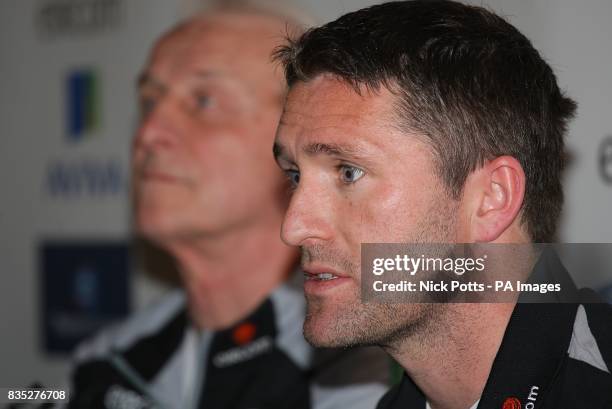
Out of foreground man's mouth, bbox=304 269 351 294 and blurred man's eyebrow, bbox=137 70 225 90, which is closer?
foreground man's mouth, bbox=304 269 351 294

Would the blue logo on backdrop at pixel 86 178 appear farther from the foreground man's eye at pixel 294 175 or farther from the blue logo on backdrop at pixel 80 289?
the foreground man's eye at pixel 294 175

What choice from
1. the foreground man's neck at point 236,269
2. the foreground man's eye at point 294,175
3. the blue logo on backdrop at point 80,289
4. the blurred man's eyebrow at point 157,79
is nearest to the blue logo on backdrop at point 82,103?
the blue logo on backdrop at point 80,289

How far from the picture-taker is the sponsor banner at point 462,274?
85 centimetres

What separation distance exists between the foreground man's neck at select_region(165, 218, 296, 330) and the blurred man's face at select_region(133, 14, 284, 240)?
0.14 feet

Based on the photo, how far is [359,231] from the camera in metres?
0.85

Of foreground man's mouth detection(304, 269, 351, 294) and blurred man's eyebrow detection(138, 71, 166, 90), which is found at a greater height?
blurred man's eyebrow detection(138, 71, 166, 90)

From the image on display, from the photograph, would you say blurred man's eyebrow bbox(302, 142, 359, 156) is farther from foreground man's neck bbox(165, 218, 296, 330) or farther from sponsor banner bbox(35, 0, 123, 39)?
sponsor banner bbox(35, 0, 123, 39)

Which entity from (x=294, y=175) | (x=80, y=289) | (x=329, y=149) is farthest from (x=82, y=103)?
(x=329, y=149)

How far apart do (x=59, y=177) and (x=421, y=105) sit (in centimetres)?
142

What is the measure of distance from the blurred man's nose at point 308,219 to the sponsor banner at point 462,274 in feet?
0.16

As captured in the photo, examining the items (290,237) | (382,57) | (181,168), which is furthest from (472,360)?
(181,168)

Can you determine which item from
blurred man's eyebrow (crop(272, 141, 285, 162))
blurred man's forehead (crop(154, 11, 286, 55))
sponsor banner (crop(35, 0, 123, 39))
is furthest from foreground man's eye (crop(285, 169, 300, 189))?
sponsor banner (crop(35, 0, 123, 39))

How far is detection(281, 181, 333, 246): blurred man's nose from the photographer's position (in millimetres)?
855

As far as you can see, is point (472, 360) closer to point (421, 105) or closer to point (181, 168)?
point (421, 105)
